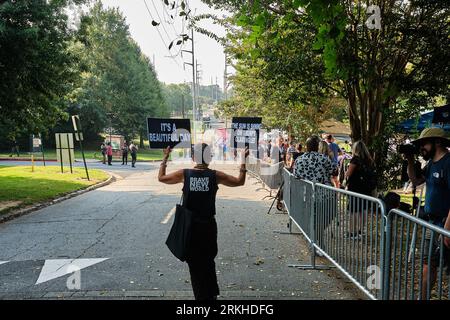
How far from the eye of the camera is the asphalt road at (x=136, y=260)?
5209mm

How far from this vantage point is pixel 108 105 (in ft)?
212

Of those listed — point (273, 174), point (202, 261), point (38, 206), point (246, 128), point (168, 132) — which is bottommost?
point (38, 206)

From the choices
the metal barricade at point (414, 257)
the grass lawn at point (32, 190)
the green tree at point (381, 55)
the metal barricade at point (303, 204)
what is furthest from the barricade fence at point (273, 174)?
the metal barricade at point (414, 257)

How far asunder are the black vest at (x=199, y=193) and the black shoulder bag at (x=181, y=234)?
0.10 m

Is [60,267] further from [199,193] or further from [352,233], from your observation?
[352,233]

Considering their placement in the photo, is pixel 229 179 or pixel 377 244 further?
pixel 229 179

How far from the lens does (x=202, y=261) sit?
4.30 m

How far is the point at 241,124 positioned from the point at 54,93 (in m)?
7.26

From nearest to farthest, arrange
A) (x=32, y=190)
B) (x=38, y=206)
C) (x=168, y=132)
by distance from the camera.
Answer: (x=168, y=132) → (x=38, y=206) → (x=32, y=190)

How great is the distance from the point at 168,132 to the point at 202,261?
6.42 meters

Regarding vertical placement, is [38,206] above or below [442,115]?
below

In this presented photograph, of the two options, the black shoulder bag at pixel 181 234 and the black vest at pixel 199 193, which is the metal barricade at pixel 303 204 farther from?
the black shoulder bag at pixel 181 234

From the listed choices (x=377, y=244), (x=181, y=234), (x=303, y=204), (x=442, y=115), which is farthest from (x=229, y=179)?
(x=442, y=115)

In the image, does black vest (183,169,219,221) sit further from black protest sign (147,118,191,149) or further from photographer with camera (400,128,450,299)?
black protest sign (147,118,191,149)
